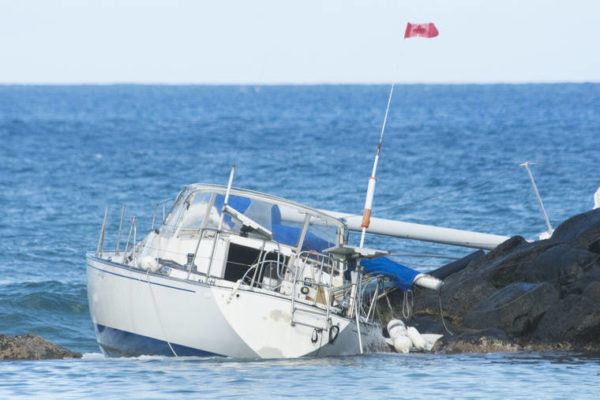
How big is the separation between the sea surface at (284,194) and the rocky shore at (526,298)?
89 centimetres

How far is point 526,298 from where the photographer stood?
66.0 feet

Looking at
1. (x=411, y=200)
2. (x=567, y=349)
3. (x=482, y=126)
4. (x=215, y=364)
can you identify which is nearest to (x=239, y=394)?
(x=215, y=364)

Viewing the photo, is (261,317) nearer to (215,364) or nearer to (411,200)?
(215,364)

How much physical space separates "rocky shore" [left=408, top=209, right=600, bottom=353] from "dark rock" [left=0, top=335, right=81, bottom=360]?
5974 mm


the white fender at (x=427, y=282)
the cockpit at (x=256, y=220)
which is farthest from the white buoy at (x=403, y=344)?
the white fender at (x=427, y=282)

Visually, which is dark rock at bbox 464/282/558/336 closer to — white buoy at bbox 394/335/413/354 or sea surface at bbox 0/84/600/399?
sea surface at bbox 0/84/600/399

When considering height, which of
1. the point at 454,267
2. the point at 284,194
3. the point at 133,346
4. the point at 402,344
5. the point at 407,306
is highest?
the point at 284,194

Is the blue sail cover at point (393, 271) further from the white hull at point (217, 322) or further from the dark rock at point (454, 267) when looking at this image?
the white hull at point (217, 322)

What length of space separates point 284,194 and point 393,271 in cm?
2730

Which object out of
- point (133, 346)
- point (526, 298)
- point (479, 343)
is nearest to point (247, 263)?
point (133, 346)

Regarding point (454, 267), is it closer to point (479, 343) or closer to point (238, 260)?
point (479, 343)

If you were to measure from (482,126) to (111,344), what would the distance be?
7455cm
